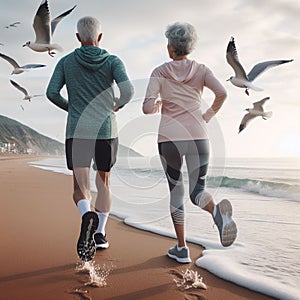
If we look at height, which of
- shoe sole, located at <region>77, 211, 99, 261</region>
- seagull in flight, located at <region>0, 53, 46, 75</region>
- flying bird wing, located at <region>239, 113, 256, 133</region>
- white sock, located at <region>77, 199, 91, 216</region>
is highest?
seagull in flight, located at <region>0, 53, 46, 75</region>

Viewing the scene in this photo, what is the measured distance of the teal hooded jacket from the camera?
2.72 meters

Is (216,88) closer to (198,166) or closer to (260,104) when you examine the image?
(198,166)

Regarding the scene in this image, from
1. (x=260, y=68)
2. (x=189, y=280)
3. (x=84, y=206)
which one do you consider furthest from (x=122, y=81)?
(x=260, y=68)

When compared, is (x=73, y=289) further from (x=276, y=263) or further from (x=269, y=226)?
(x=269, y=226)

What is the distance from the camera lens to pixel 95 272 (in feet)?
8.18

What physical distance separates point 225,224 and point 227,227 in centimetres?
2

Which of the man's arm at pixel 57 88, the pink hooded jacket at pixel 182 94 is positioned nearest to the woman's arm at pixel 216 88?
the pink hooded jacket at pixel 182 94

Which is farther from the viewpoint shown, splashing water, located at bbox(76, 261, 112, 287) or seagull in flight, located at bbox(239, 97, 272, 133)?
seagull in flight, located at bbox(239, 97, 272, 133)

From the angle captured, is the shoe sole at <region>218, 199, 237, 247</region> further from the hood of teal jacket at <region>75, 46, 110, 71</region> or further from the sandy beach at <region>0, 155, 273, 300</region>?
the hood of teal jacket at <region>75, 46, 110, 71</region>

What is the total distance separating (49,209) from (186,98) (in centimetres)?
267

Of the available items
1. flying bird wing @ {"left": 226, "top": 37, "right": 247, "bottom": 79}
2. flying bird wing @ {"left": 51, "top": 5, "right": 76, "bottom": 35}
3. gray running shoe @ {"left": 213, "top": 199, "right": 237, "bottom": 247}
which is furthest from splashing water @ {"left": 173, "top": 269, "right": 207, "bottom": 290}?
flying bird wing @ {"left": 51, "top": 5, "right": 76, "bottom": 35}

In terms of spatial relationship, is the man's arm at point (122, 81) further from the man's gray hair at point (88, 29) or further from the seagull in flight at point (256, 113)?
the seagull in flight at point (256, 113)

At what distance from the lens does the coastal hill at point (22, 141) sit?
254ft

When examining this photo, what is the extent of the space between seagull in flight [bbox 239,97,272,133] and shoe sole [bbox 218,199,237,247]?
292 centimetres
